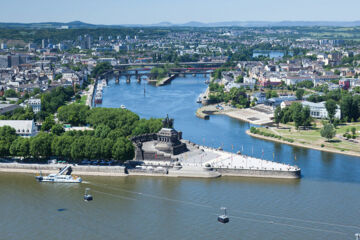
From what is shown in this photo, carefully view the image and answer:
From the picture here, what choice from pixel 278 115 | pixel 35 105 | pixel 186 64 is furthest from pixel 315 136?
pixel 186 64

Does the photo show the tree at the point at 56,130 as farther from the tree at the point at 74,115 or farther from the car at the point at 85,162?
the car at the point at 85,162

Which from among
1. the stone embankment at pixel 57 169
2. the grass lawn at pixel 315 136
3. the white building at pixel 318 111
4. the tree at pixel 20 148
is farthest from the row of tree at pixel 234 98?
the tree at pixel 20 148

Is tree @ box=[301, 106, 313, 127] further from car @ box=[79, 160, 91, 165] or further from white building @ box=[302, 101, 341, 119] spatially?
car @ box=[79, 160, 91, 165]

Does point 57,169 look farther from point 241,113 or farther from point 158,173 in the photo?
point 241,113

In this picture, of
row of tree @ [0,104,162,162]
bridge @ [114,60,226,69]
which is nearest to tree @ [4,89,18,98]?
row of tree @ [0,104,162,162]

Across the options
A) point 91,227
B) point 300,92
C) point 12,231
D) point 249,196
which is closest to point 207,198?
point 249,196

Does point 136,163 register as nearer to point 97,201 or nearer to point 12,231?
point 97,201
